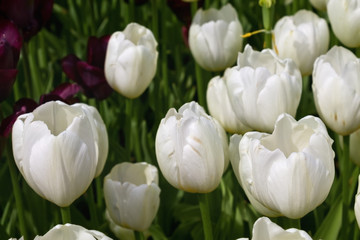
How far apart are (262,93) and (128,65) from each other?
0.41 meters

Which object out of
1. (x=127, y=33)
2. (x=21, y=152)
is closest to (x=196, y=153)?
(x=21, y=152)

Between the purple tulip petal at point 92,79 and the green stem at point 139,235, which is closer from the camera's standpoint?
the green stem at point 139,235

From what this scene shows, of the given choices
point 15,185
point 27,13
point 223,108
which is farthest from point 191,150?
point 27,13

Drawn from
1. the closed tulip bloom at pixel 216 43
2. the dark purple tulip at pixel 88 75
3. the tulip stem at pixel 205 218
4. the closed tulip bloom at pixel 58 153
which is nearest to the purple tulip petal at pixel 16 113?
the closed tulip bloom at pixel 58 153

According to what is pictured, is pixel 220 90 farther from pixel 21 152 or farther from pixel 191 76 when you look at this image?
pixel 191 76

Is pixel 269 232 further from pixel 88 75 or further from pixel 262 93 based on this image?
pixel 88 75

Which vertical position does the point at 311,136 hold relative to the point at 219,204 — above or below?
above

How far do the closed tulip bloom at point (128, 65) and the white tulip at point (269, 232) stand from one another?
0.76 m

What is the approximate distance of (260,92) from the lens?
4.20 feet

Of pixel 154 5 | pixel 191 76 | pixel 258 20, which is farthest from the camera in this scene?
pixel 191 76

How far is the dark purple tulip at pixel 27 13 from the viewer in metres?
1.67

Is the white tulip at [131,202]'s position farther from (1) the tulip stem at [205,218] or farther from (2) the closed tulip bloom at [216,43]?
(2) the closed tulip bloom at [216,43]

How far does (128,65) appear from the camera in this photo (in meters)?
1.60

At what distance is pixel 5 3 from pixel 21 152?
61 centimetres
